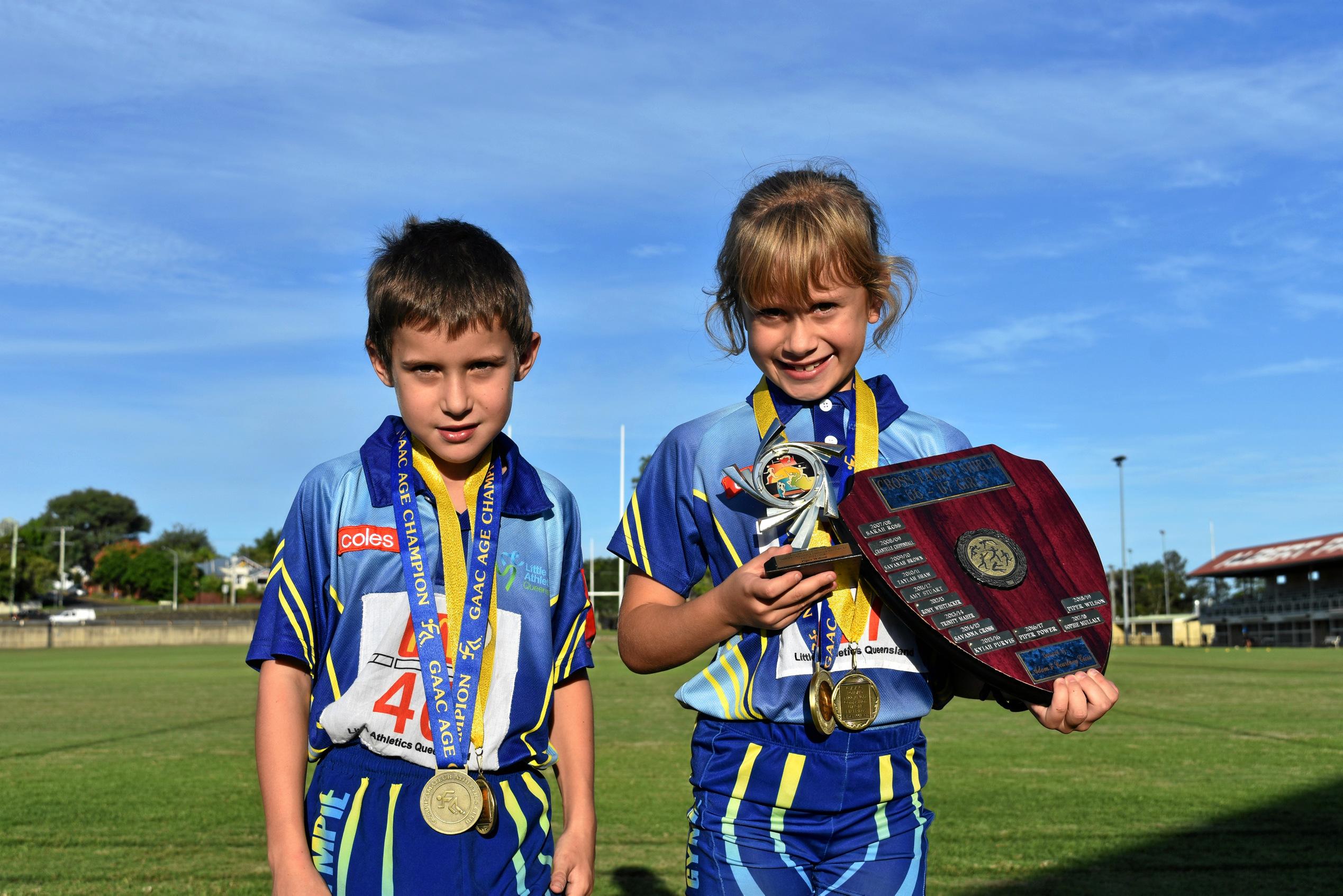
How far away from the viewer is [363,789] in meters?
2.09

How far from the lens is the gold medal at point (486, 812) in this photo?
6.79ft

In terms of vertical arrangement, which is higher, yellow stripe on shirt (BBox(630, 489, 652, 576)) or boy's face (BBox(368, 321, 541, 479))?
boy's face (BBox(368, 321, 541, 479))

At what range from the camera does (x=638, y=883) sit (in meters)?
5.25

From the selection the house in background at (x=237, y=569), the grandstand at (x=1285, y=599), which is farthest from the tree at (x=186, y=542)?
the grandstand at (x=1285, y=599)

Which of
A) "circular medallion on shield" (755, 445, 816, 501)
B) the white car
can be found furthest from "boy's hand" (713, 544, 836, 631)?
the white car

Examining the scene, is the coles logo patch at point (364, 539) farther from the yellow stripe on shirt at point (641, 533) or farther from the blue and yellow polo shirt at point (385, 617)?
the yellow stripe on shirt at point (641, 533)

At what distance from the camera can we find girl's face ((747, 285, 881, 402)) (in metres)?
2.14

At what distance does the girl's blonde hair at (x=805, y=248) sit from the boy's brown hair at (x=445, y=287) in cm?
44

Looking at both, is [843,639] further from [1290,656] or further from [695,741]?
[1290,656]

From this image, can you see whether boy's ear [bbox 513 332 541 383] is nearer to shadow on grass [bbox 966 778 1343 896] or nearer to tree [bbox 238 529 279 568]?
shadow on grass [bbox 966 778 1343 896]

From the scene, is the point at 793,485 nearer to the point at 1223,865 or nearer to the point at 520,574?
the point at 520,574

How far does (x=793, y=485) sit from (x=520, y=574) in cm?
62

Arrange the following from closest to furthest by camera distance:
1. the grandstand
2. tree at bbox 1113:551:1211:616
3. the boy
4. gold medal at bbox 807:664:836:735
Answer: gold medal at bbox 807:664:836:735 < the boy < the grandstand < tree at bbox 1113:551:1211:616

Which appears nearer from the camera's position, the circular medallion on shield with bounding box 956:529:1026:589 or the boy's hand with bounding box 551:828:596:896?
the circular medallion on shield with bounding box 956:529:1026:589
